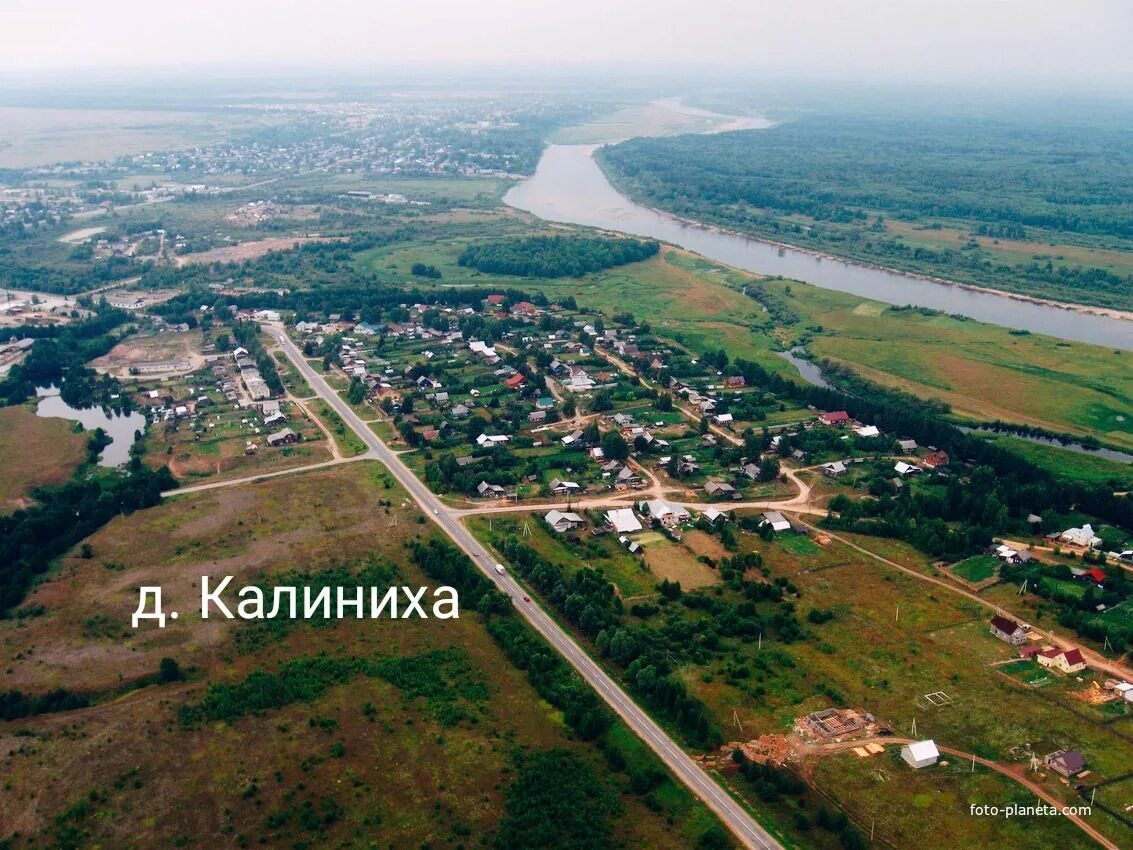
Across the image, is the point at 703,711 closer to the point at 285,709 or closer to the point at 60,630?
the point at 285,709

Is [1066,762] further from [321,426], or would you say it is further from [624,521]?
→ [321,426]

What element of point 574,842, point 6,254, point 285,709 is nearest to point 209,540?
point 285,709

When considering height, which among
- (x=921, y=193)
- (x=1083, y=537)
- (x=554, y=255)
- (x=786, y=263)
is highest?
(x=921, y=193)

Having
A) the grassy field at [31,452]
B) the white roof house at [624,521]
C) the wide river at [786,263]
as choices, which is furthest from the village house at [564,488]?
the wide river at [786,263]

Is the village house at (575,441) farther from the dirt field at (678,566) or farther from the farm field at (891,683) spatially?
the farm field at (891,683)

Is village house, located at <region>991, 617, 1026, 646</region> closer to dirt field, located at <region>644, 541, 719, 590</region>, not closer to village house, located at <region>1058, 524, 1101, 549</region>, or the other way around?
village house, located at <region>1058, 524, 1101, 549</region>

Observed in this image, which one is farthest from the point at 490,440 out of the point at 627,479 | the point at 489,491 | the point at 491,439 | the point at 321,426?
the point at 321,426

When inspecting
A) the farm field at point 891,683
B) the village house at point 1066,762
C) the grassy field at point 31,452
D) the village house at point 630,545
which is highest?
the grassy field at point 31,452
